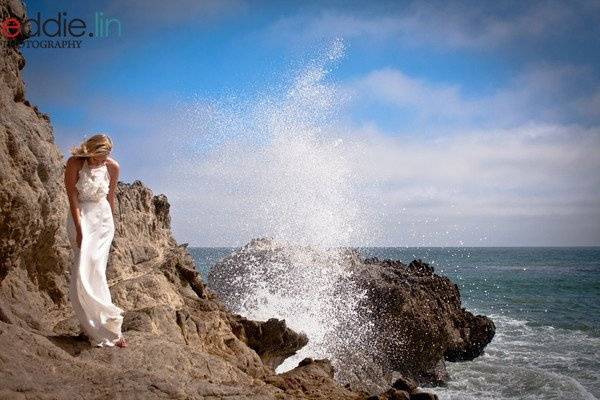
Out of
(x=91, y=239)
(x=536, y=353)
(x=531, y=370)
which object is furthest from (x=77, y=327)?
(x=536, y=353)

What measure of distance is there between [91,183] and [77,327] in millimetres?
1898

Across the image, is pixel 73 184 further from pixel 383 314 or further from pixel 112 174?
pixel 383 314

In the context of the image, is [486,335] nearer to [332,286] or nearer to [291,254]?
[332,286]

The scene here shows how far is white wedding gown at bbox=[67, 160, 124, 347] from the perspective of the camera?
14.8 feet

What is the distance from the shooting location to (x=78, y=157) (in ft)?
15.2

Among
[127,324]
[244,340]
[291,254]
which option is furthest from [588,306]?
[127,324]

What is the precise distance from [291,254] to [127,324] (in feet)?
55.3

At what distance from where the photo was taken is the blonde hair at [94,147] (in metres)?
4.63

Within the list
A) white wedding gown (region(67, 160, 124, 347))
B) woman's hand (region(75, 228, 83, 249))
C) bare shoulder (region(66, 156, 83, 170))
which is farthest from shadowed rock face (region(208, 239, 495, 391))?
bare shoulder (region(66, 156, 83, 170))

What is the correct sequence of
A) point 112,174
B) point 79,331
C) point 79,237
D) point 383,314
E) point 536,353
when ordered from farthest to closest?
point 536,353, point 383,314, point 79,331, point 112,174, point 79,237

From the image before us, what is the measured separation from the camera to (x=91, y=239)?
472 cm

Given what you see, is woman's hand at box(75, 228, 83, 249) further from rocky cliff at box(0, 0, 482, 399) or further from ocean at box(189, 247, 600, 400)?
ocean at box(189, 247, 600, 400)

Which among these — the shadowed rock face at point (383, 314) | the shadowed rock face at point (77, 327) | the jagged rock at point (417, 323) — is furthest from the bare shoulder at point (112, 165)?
the jagged rock at point (417, 323)

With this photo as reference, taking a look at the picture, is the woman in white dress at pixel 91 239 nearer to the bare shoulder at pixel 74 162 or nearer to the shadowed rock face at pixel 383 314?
the bare shoulder at pixel 74 162
